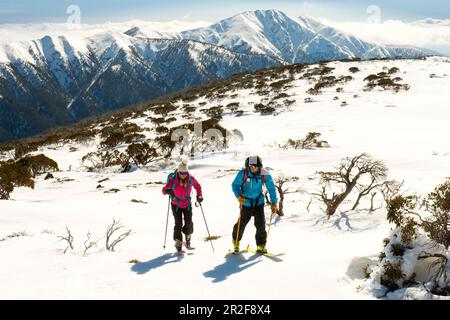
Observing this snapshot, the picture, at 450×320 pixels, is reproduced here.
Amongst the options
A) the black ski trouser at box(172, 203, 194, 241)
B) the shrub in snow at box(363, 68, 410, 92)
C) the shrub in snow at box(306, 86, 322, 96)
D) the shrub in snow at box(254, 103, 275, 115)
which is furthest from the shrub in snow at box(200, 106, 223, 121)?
the black ski trouser at box(172, 203, 194, 241)

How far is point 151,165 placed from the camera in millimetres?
26703

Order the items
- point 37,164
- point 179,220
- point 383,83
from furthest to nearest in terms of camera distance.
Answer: point 383,83, point 37,164, point 179,220

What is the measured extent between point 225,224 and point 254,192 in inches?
157

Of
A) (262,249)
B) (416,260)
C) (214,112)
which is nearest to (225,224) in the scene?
(262,249)

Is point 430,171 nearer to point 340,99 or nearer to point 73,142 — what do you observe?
point 340,99

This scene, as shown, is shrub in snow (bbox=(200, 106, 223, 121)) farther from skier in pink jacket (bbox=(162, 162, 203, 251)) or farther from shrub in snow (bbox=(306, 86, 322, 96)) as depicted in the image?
skier in pink jacket (bbox=(162, 162, 203, 251))

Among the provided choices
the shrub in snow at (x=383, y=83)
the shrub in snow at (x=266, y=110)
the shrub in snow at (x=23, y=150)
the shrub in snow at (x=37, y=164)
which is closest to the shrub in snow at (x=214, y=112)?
the shrub in snow at (x=266, y=110)

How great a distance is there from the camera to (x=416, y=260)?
5.77 meters

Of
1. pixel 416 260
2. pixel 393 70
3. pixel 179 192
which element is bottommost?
pixel 416 260

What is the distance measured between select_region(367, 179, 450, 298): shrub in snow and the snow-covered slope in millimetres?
514

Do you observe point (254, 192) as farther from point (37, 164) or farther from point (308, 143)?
point (37, 164)

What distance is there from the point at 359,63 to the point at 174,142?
4112 centimetres

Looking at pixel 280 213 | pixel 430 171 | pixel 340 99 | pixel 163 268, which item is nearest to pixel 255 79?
pixel 340 99

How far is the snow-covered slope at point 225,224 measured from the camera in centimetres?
610
